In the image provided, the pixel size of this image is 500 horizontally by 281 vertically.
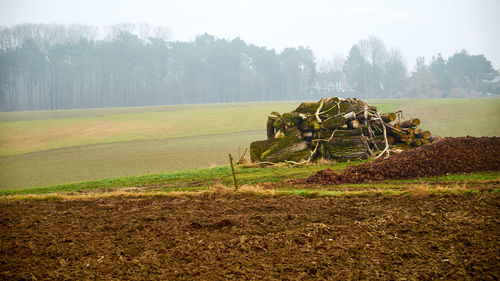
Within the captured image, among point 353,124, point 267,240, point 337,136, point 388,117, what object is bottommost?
point 267,240

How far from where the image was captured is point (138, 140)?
130ft

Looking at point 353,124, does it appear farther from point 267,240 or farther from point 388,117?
point 267,240

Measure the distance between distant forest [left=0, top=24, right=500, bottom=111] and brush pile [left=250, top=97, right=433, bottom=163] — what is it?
283 feet

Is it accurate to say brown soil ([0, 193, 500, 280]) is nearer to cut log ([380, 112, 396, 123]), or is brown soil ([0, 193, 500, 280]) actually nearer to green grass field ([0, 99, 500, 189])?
cut log ([380, 112, 396, 123])

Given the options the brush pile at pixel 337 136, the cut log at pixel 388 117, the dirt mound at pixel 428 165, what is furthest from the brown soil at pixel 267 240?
the cut log at pixel 388 117

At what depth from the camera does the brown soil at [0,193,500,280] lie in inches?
206

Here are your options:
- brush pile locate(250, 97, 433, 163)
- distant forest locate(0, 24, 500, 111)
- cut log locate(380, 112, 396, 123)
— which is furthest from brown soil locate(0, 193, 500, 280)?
distant forest locate(0, 24, 500, 111)

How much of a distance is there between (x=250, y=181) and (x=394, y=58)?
102429 mm

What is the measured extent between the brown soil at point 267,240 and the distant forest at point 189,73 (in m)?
93.0

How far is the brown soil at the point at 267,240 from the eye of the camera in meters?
5.23

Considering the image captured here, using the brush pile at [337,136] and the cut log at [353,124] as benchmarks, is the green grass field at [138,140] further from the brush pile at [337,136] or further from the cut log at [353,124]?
the cut log at [353,124]

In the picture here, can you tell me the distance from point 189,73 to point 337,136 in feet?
311

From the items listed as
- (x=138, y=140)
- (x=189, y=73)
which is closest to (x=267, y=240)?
(x=138, y=140)

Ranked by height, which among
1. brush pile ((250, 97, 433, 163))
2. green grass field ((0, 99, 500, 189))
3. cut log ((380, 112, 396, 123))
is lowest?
green grass field ((0, 99, 500, 189))
